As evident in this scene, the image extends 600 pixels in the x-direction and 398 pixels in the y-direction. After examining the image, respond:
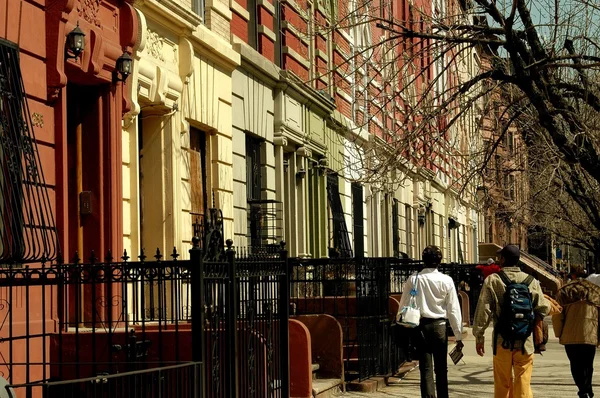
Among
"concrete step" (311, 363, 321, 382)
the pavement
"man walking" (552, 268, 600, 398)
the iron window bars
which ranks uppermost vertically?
the iron window bars

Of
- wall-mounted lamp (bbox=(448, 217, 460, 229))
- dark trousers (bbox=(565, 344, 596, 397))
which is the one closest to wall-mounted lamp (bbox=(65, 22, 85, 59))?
dark trousers (bbox=(565, 344, 596, 397))

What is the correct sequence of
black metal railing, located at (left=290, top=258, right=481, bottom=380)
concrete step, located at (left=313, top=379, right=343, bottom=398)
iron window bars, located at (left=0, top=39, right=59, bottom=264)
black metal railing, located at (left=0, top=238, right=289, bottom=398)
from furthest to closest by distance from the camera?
black metal railing, located at (left=290, top=258, right=481, bottom=380)
concrete step, located at (left=313, top=379, right=343, bottom=398)
iron window bars, located at (left=0, top=39, right=59, bottom=264)
black metal railing, located at (left=0, top=238, right=289, bottom=398)

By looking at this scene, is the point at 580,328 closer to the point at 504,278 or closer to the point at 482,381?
the point at 504,278

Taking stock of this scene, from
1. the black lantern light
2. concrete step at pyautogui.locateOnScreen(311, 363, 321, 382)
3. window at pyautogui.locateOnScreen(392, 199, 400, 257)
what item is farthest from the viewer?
window at pyautogui.locateOnScreen(392, 199, 400, 257)

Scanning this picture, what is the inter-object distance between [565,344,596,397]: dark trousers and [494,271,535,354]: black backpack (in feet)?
8.98

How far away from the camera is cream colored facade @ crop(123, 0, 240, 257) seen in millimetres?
15891

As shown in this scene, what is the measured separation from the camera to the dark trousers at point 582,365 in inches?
590

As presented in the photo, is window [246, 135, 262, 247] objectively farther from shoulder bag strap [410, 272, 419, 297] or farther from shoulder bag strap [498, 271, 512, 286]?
shoulder bag strap [498, 271, 512, 286]

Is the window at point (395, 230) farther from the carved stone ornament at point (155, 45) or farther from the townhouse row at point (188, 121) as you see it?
the carved stone ornament at point (155, 45)

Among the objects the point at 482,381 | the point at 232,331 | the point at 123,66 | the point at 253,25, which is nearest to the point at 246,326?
the point at 232,331

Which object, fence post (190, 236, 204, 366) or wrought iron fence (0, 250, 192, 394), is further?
wrought iron fence (0, 250, 192, 394)

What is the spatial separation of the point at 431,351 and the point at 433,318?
347 mm

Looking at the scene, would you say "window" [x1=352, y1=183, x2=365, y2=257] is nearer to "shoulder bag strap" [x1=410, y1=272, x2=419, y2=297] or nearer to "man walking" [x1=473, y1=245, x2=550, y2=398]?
"shoulder bag strap" [x1=410, y1=272, x2=419, y2=297]

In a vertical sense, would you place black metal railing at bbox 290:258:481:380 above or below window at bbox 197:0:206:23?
below
